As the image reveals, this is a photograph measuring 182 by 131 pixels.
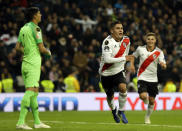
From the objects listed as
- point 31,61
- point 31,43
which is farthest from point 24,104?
point 31,43

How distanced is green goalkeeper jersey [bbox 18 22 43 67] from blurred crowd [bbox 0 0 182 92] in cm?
1056

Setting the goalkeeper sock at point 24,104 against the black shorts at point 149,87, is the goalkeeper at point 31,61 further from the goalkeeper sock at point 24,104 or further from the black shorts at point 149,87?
the black shorts at point 149,87

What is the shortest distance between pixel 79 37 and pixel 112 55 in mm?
12548

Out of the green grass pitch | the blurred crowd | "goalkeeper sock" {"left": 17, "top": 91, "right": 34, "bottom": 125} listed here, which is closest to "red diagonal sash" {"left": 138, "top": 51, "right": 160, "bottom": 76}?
the green grass pitch

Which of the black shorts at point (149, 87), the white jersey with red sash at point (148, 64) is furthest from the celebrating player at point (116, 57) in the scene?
the white jersey with red sash at point (148, 64)

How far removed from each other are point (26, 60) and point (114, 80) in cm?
286

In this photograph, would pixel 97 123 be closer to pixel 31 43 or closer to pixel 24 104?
pixel 24 104

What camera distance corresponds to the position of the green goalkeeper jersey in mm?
9625

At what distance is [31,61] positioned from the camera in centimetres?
959

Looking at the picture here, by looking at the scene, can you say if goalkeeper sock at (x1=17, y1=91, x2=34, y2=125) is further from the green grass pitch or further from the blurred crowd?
the blurred crowd

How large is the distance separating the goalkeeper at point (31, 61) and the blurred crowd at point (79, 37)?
10520mm

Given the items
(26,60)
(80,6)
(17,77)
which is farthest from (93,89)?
(26,60)

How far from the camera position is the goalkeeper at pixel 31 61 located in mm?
9484

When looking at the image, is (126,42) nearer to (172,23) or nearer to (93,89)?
(93,89)
